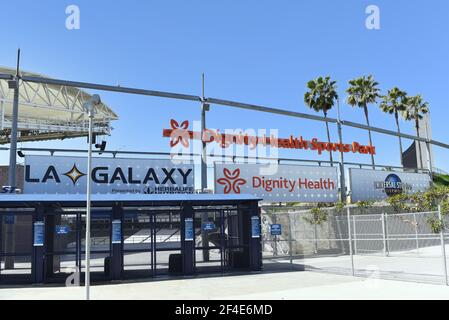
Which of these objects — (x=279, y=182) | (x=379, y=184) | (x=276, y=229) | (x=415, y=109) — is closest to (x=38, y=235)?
(x=276, y=229)

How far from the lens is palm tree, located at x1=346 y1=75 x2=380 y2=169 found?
155 feet

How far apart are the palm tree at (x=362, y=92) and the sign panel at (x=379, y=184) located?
57.0 feet

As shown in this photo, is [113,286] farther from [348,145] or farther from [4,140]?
[4,140]

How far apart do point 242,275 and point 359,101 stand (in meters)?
35.0

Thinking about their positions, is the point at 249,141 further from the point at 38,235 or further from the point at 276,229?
the point at 38,235

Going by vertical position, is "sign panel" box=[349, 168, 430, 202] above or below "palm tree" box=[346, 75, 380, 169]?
below

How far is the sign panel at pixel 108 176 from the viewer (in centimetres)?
2005

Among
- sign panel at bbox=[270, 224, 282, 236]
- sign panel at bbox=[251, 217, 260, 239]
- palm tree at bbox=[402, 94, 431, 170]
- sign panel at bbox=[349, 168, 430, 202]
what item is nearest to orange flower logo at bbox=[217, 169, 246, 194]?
sign panel at bbox=[270, 224, 282, 236]

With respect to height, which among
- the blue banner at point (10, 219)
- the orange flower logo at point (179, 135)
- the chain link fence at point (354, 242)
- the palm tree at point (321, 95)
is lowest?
the chain link fence at point (354, 242)

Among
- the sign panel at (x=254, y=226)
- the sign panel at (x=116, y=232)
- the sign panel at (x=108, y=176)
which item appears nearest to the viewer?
the sign panel at (x=116, y=232)

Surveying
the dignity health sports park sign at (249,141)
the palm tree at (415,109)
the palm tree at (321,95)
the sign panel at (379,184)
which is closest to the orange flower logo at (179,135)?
the dignity health sports park sign at (249,141)

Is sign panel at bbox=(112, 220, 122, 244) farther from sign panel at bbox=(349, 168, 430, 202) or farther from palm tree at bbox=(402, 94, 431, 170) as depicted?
palm tree at bbox=(402, 94, 431, 170)

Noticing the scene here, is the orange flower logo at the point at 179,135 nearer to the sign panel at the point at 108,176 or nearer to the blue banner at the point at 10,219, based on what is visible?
the sign panel at the point at 108,176

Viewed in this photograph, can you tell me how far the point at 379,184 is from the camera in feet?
93.9
